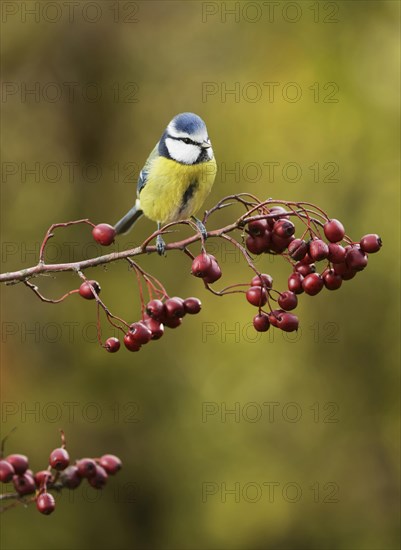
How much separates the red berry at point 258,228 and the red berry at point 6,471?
95cm

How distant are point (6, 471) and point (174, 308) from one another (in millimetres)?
673

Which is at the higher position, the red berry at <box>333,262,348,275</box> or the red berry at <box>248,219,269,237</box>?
the red berry at <box>248,219,269,237</box>

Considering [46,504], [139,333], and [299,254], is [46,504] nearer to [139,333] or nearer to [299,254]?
[139,333]

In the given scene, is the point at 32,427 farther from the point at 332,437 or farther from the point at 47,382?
the point at 332,437

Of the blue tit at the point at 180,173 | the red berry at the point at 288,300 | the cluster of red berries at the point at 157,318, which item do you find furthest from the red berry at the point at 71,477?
A: the blue tit at the point at 180,173

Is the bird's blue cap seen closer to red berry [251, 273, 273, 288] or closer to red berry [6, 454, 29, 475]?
red berry [251, 273, 273, 288]

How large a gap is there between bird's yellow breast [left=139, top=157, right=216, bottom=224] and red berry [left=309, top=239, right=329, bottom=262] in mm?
1409

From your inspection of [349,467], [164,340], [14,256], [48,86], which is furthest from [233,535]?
[48,86]

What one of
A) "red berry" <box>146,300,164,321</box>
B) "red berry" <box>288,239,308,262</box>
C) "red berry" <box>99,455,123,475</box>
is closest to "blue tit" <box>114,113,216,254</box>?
"red berry" <box>99,455,123,475</box>

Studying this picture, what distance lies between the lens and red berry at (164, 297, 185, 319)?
7.15 feet

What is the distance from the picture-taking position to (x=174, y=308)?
2.18 meters

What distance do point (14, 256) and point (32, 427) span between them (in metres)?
1.22

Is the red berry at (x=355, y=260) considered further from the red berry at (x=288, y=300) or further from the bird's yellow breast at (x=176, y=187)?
the bird's yellow breast at (x=176, y=187)

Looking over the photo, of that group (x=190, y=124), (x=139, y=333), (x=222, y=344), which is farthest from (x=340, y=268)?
(x=222, y=344)
